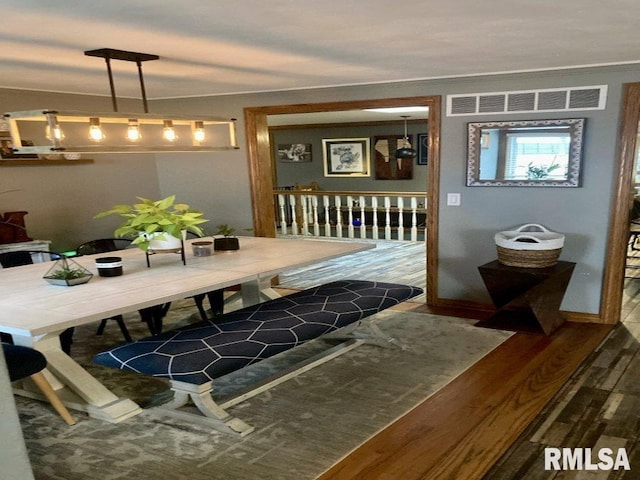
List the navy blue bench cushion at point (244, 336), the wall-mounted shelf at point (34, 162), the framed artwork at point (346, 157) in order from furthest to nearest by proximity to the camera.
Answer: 1. the framed artwork at point (346, 157)
2. the wall-mounted shelf at point (34, 162)
3. the navy blue bench cushion at point (244, 336)

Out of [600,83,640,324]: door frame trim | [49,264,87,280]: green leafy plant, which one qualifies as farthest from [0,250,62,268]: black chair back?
[600,83,640,324]: door frame trim

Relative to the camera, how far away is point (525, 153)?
13.2 feet

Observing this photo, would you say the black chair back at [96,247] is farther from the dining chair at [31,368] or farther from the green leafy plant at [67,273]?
the dining chair at [31,368]

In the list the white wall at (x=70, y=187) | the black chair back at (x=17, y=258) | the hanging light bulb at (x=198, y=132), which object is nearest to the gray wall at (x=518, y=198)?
the hanging light bulb at (x=198, y=132)

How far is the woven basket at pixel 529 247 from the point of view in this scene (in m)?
3.70

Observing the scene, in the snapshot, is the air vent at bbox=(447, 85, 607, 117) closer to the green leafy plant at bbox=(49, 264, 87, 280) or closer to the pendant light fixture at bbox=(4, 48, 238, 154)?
the pendant light fixture at bbox=(4, 48, 238, 154)

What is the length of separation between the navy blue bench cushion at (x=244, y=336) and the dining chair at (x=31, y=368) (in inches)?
10.5

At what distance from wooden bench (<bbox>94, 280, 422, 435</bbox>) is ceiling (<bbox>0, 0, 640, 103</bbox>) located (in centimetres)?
149

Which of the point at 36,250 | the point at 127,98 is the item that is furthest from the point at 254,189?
the point at 36,250

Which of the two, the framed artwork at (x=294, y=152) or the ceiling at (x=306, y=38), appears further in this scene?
the framed artwork at (x=294, y=152)

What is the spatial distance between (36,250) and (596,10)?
412 centimetres

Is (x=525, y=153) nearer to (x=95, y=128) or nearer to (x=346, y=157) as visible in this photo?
(x=95, y=128)

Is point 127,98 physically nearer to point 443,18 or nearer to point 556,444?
point 443,18

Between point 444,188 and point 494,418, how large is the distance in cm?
225
